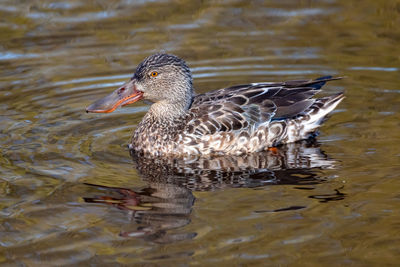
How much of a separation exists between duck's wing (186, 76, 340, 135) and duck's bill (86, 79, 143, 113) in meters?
0.76

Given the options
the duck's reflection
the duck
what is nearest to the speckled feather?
the duck

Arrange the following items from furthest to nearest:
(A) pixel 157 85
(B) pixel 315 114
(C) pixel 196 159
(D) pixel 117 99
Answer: (B) pixel 315 114 < (A) pixel 157 85 < (D) pixel 117 99 < (C) pixel 196 159

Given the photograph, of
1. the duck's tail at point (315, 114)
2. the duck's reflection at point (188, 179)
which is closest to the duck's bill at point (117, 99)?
the duck's reflection at point (188, 179)

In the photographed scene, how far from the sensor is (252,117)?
9258 mm

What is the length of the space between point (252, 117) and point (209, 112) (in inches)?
22.2

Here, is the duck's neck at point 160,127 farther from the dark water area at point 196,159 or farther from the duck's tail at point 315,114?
the duck's tail at point 315,114

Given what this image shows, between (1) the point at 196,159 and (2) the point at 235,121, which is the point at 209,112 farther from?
(1) the point at 196,159

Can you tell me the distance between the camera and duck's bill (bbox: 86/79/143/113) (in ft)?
29.5

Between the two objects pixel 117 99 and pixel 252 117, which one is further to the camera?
pixel 252 117

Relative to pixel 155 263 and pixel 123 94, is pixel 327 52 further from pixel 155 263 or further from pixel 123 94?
pixel 155 263

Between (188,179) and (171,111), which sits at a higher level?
(171,111)

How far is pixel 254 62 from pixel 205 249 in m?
6.39

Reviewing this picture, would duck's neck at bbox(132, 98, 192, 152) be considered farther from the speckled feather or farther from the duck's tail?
the duck's tail

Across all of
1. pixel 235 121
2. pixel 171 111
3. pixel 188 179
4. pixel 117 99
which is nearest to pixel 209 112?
pixel 235 121
